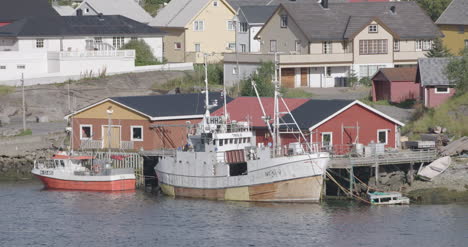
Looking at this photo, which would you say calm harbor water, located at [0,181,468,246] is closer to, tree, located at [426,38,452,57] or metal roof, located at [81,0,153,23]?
tree, located at [426,38,452,57]

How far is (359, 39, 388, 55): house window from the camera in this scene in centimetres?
8900

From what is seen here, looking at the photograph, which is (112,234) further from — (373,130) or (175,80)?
(175,80)

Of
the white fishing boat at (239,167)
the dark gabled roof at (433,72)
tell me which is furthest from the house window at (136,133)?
the dark gabled roof at (433,72)

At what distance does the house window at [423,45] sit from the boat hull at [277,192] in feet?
121

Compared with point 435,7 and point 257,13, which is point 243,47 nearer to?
point 257,13

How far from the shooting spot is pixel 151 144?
64.9m

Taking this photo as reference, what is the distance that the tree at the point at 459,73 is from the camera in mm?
68938

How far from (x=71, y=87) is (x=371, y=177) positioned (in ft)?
108

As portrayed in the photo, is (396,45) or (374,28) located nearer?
(374,28)

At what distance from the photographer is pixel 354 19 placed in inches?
3529

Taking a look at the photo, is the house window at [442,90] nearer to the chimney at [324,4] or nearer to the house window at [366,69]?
the house window at [366,69]

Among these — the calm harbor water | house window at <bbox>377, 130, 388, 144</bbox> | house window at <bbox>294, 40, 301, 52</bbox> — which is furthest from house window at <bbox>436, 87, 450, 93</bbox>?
house window at <bbox>294, 40, 301, 52</bbox>

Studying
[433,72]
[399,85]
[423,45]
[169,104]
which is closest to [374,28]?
[423,45]

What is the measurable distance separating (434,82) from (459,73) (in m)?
2.02
